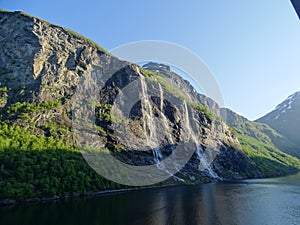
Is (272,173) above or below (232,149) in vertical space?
below

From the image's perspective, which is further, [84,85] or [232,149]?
[232,149]

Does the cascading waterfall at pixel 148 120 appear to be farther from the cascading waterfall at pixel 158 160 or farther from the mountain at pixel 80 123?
the cascading waterfall at pixel 158 160

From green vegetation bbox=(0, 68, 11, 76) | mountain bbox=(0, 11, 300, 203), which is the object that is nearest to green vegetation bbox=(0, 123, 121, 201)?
mountain bbox=(0, 11, 300, 203)

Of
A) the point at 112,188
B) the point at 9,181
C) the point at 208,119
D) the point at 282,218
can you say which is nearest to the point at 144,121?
the point at 112,188

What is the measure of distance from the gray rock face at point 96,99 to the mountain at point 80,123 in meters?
0.35

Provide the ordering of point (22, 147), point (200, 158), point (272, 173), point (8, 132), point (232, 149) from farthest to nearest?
point (272, 173)
point (232, 149)
point (200, 158)
point (8, 132)
point (22, 147)

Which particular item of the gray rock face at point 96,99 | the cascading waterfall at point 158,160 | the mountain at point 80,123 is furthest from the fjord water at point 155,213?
the cascading waterfall at point 158,160

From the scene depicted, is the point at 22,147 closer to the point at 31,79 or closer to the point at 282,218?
the point at 31,79

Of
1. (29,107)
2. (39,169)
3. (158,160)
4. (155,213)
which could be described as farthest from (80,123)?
(155,213)

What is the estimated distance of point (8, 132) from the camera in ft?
243

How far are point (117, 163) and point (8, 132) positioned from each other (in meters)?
32.9

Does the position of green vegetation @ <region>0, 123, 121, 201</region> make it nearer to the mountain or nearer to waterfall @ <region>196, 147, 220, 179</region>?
the mountain

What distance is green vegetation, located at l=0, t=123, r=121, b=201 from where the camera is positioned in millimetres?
58688

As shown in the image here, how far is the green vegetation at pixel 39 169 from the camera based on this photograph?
5869cm
